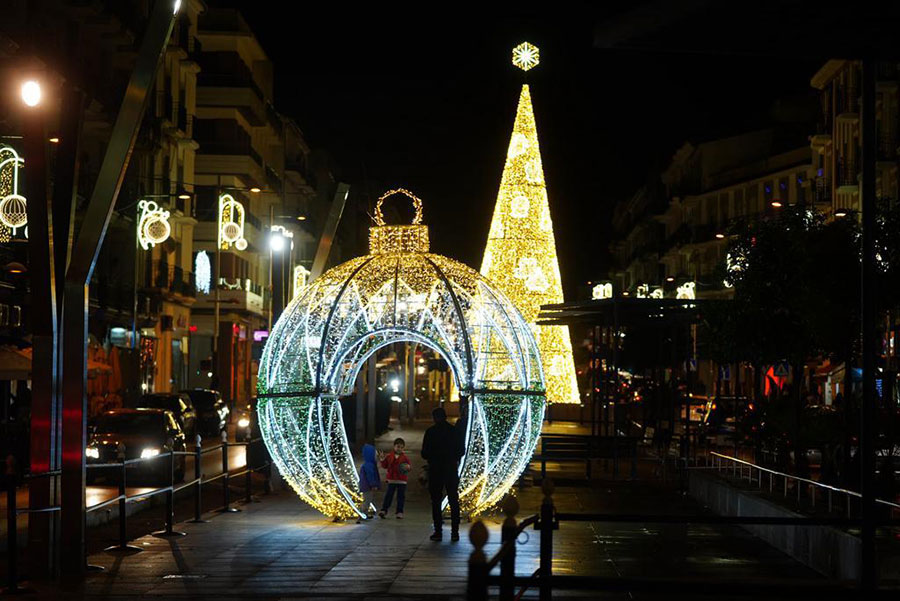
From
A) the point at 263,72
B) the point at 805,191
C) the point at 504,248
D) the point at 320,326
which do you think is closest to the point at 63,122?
the point at 320,326

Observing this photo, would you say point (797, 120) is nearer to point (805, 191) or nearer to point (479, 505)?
point (805, 191)

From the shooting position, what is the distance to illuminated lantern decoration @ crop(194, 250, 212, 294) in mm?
66125

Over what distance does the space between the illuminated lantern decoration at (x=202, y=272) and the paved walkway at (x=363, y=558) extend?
149 feet

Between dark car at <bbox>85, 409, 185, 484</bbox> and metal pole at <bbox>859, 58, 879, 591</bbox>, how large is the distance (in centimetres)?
1681

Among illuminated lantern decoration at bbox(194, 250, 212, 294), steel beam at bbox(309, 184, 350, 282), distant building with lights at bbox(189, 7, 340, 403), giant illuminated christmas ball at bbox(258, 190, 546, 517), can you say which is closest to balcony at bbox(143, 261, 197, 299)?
illuminated lantern decoration at bbox(194, 250, 212, 294)

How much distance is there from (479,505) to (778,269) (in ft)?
32.5

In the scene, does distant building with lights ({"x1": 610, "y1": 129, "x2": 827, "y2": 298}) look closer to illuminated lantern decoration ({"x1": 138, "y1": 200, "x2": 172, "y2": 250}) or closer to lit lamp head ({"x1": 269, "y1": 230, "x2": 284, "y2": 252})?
illuminated lantern decoration ({"x1": 138, "y1": 200, "x2": 172, "y2": 250})

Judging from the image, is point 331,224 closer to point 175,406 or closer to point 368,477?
point 368,477

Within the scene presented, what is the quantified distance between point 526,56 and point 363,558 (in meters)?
36.4

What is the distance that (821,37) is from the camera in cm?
671

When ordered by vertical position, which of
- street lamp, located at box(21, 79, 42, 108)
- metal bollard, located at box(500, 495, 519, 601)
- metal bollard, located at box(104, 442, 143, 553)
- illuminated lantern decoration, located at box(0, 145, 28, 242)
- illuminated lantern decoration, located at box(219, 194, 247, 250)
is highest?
illuminated lantern decoration, located at box(219, 194, 247, 250)

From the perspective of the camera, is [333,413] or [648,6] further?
[333,413]

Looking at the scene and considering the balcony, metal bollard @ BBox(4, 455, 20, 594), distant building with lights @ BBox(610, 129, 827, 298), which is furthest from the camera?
distant building with lights @ BBox(610, 129, 827, 298)

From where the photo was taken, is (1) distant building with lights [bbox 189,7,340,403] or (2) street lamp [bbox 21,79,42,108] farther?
(1) distant building with lights [bbox 189,7,340,403]
